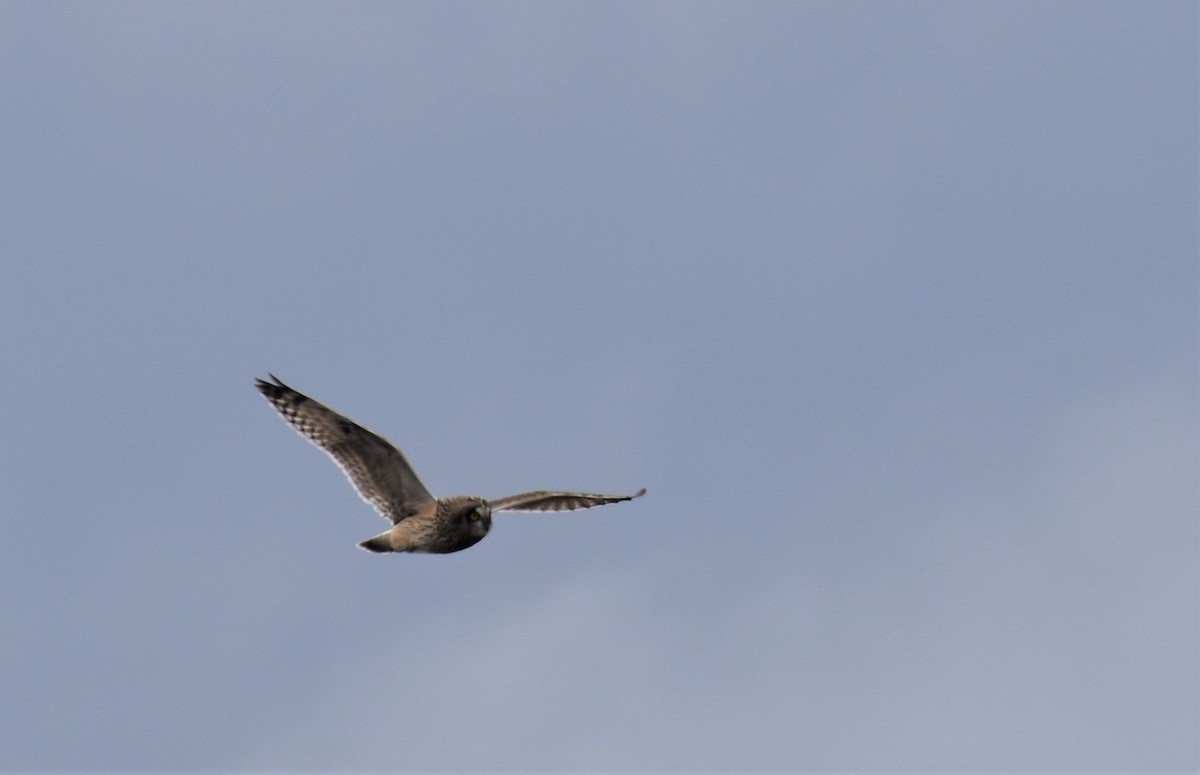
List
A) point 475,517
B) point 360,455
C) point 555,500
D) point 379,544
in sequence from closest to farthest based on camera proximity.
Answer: point 475,517, point 379,544, point 360,455, point 555,500

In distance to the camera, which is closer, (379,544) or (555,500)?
(379,544)

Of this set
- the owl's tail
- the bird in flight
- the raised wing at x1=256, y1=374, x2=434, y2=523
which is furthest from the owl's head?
the owl's tail

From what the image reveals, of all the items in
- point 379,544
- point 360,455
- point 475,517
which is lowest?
point 379,544

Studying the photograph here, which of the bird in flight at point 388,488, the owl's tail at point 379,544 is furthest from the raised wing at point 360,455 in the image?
the owl's tail at point 379,544

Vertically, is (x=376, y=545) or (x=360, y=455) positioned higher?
(x=360, y=455)

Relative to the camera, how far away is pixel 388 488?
28.7m

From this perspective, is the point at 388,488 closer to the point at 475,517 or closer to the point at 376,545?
the point at 376,545

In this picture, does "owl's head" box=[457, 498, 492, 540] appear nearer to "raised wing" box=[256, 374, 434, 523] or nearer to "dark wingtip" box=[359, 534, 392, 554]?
"raised wing" box=[256, 374, 434, 523]

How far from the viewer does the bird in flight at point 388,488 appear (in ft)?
91.5

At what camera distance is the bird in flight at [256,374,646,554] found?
27.9 meters

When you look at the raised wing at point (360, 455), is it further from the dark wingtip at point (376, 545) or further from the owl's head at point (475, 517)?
the owl's head at point (475, 517)

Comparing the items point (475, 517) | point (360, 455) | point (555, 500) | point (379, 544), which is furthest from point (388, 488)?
point (555, 500)

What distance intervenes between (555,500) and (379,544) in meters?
3.96

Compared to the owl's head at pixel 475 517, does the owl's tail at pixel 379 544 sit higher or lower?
lower
